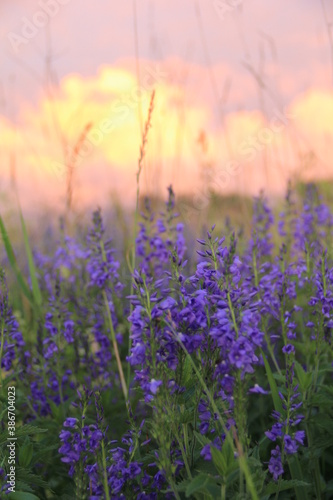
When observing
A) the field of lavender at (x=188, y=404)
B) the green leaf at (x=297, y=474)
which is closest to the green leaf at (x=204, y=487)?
the field of lavender at (x=188, y=404)

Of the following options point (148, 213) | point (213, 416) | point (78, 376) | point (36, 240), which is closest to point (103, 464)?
point (213, 416)

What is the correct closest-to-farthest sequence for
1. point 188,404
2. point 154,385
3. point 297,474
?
1. point 154,385
2. point 188,404
3. point 297,474

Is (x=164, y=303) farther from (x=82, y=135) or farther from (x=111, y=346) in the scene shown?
(x=82, y=135)

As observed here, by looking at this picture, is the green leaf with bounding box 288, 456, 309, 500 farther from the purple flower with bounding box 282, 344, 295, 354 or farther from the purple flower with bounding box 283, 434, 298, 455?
the purple flower with bounding box 282, 344, 295, 354

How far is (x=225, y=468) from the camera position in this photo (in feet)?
5.38

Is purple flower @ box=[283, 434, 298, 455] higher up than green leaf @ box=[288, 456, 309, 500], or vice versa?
purple flower @ box=[283, 434, 298, 455]

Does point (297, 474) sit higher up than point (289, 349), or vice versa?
point (289, 349)

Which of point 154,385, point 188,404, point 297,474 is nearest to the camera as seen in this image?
point 154,385

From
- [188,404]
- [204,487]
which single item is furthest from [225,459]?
[188,404]

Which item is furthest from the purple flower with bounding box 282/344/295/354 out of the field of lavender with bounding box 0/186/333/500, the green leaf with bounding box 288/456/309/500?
the green leaf with bounding box 288/456/309/500

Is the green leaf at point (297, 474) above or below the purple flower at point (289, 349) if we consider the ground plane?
below

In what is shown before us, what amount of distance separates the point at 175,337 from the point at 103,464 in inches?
18.4
